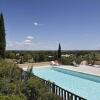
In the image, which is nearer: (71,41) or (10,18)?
(10,18)

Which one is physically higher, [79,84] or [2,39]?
[2,39]

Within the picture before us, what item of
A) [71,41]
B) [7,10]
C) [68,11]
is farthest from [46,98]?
[71,41]

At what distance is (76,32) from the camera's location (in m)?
33.9

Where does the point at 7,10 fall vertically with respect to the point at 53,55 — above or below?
above

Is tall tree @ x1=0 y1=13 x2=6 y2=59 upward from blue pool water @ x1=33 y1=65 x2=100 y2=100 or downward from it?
upward

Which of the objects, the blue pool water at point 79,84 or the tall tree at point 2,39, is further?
the tall tree at point 2,39

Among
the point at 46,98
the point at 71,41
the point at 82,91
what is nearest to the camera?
the point at 46,98

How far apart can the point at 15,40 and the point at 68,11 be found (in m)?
8.53

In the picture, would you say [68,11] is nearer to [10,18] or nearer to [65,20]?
[65,20]

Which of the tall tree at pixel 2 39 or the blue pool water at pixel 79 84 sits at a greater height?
the tall tree at pixel 2 39

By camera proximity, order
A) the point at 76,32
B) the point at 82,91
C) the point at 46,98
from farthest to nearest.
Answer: the point at 76,32, the point at 82,91, the point at 46,98

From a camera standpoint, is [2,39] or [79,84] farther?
[2,39]

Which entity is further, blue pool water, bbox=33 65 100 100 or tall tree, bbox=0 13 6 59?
tall tree, bbox=0 13 6 59

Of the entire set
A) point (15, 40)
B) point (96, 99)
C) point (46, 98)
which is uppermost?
point (15, 40)
